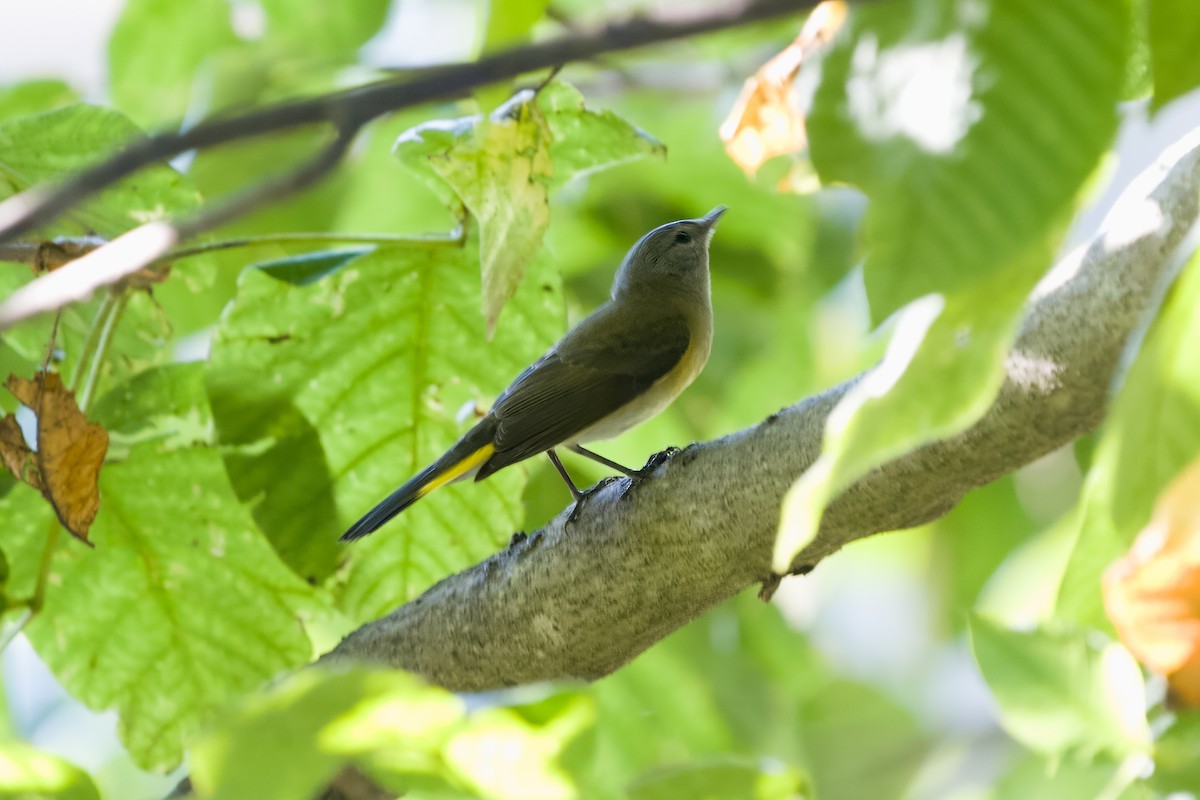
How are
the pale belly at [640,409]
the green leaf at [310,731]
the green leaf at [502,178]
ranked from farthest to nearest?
the pale belly at [640,409]
the green leaf at [502,178]
the green leaf at [310,731]

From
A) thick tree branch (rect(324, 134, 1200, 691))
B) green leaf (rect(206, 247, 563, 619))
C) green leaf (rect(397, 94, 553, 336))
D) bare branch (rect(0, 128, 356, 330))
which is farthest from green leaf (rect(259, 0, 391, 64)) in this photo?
bare branch (rect(0, 128, 356, 330))

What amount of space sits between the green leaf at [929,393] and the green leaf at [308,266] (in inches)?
47.9

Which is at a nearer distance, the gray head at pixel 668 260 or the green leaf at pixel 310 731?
the green leaf at pixel 310 731

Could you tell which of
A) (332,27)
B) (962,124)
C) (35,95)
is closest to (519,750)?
(962,124)

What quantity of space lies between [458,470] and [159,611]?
0.50m

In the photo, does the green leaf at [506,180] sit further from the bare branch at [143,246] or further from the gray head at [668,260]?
the gray head at [668,260]

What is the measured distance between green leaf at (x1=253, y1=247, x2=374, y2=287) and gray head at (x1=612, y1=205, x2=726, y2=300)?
1039 mm

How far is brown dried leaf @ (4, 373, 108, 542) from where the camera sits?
143cm

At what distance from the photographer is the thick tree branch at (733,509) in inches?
37.7

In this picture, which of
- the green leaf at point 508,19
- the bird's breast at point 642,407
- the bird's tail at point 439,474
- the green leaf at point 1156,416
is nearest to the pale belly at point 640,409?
the bird's breast at point 642,407

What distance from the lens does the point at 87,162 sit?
1.69 m

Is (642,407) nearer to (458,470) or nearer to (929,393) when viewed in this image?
(458,470)

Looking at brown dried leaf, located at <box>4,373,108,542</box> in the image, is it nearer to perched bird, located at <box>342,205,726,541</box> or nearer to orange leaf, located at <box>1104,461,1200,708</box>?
perched bird, located at <box>342,205,726,541</box>

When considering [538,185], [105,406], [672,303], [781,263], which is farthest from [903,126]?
[781,263]
